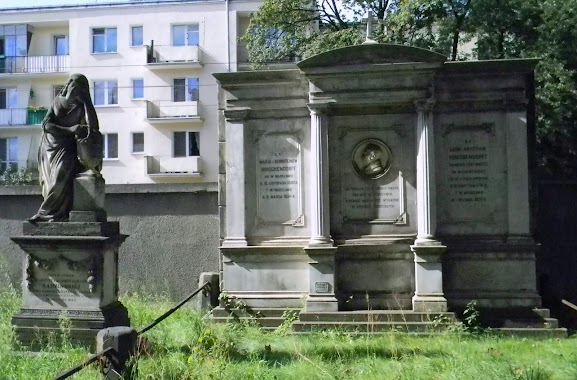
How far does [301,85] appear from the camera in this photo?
1035 cm

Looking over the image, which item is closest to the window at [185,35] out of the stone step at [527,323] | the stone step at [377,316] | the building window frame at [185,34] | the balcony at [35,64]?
the building window frame at [185,34]

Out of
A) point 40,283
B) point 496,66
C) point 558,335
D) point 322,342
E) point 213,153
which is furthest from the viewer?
point 213,153

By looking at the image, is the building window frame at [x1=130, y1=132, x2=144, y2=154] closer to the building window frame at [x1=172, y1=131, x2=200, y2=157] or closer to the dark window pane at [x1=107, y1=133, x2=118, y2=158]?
the dark window pane at [x1=107, y1=133, x2=118, y2=158]

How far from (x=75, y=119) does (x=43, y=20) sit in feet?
82.9

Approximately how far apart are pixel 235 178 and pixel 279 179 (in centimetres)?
72

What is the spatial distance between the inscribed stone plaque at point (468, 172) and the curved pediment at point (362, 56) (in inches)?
53.0

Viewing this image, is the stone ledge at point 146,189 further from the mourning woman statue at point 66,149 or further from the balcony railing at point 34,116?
the balcony railing at point 34,116

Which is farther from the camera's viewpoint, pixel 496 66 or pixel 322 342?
pixel 496 66

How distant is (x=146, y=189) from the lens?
12.4 meters

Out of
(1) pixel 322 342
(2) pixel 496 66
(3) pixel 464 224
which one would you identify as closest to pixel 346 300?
(1) pixel 322 342

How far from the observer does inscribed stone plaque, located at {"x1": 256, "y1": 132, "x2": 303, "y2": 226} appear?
33.7 ft

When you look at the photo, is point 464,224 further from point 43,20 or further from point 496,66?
point 43,20

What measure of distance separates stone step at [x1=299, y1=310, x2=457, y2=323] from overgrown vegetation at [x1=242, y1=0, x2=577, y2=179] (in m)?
6.96

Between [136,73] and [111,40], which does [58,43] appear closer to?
[111,40]
